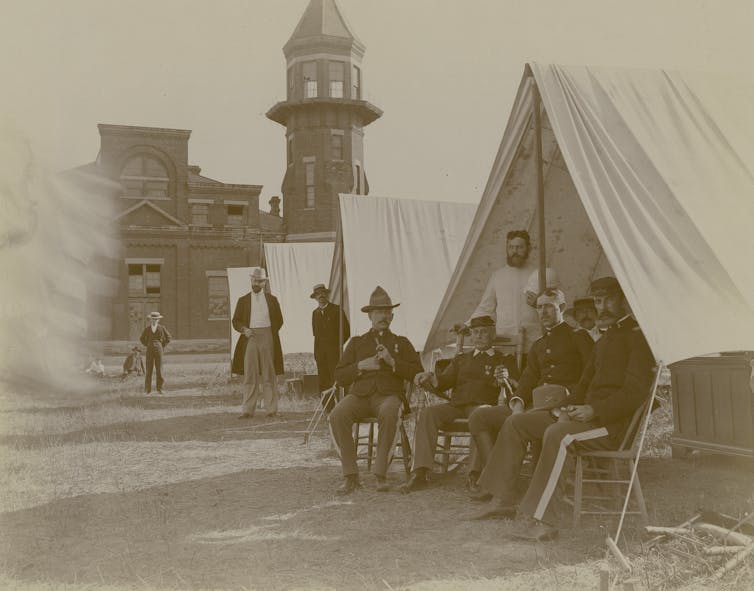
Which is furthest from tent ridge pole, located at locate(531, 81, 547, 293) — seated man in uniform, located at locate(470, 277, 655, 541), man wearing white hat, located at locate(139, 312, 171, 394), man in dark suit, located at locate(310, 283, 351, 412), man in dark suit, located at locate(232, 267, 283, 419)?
man wearing white hat, located at locate(139, 312, 171, 394)

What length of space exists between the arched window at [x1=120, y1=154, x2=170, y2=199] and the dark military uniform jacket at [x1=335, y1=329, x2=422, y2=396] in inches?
1075

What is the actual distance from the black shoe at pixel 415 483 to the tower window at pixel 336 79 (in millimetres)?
28327

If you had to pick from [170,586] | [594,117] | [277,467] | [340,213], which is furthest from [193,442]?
[594,117]

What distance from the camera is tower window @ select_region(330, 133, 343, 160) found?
108 feet

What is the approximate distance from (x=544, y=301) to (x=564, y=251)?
1.74 m

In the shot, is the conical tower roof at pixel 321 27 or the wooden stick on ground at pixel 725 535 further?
the conical tower roof at pixel 321 27

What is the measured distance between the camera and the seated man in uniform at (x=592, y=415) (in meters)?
4.50

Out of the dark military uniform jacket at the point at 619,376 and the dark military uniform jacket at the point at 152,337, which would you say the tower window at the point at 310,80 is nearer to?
the dark military uniform jacket at the point at 152,337

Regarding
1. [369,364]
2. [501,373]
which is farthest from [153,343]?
[501,373]

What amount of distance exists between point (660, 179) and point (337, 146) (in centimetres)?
2900

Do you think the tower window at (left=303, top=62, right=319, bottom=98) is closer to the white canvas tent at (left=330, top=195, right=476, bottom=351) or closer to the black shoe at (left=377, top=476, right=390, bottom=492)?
the white canvas tent at (left=330, top=195, right=476, bottom=351)

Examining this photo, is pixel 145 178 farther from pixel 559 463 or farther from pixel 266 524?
pixel 559 463

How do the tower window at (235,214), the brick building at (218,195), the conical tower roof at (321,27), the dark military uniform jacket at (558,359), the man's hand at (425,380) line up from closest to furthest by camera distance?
the dark military uniform jacket at (558,359) → the man's hand at (425,380) → the brick building at (218,195) → the conical tower roof at (321,27) → the tower window at (235,214)

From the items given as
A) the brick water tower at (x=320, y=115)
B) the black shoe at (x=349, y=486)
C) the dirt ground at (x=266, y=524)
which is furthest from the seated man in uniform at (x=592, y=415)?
the brick water tower at (x=320, y=115)
